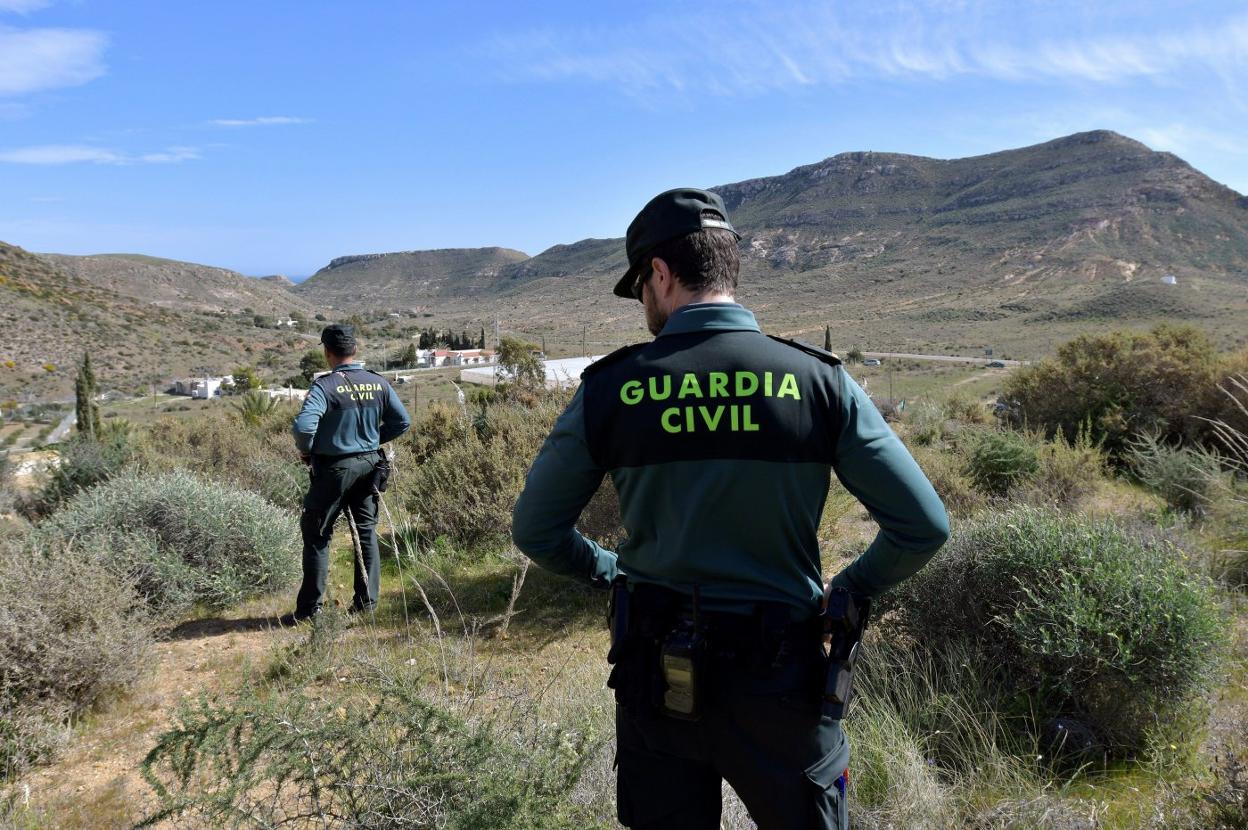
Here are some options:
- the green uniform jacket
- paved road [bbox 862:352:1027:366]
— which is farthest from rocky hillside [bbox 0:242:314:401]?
the green uniform jacket

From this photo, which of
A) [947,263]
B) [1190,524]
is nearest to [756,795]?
[1190,524]

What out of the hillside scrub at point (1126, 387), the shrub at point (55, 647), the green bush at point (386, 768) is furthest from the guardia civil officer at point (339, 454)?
the hillside scrub at point (1126, 387)

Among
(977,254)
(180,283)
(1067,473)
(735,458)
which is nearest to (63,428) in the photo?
(1067,473)

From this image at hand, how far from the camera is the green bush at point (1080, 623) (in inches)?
110

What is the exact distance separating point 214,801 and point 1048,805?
2578 mm

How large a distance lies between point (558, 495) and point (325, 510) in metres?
3.13

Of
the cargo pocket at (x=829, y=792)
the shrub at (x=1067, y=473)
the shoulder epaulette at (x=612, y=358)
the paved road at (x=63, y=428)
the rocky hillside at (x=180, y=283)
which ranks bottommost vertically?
the paved road at (x=63, y=428)

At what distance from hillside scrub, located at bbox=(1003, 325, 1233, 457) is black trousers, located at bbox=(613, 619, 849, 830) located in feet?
29.8

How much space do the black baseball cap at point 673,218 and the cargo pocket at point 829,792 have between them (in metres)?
1.22

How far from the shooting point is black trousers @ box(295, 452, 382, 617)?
4.33 meters

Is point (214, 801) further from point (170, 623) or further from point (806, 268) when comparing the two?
point (806, 268)

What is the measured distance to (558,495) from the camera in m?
1.71

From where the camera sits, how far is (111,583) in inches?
→ 150

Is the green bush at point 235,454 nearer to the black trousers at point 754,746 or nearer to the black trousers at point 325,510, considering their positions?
the black trousers at point 325,510
